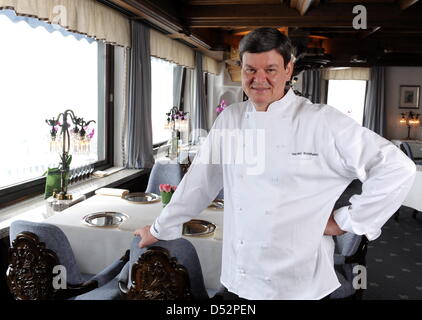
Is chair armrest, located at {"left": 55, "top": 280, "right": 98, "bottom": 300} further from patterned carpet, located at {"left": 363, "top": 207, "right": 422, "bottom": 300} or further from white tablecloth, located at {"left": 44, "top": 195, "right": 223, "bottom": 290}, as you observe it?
patterned carpet, located at {"left": 363, "top": 207, "right": 422, "bottom": 300}

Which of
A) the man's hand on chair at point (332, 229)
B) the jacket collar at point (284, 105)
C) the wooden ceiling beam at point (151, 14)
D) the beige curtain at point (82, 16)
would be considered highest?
the wooden ceiling beam at point (151, 14)

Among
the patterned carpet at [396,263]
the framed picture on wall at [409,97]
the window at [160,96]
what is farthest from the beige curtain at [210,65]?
the patterned carpet at [396,263]

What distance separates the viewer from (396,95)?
372 inches

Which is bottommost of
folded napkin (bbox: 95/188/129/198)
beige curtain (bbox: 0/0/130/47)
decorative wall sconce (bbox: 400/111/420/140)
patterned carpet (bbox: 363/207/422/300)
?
patterned carpet (bbox: 363/207/422/300)

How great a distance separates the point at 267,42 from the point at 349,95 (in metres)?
9.13

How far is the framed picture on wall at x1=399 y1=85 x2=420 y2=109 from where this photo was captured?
30.6 feet

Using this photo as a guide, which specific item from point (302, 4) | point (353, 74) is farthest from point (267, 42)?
Answer: point (353, 74)

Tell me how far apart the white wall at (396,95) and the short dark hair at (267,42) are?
354 inches

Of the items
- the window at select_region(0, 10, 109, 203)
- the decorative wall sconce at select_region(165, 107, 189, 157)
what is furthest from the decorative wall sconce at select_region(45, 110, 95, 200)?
the decorative wall sconce at select_region(165, 107, 189, 157)

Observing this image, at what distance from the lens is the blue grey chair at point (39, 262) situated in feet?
5.94

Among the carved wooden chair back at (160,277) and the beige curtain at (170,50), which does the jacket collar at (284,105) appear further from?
the beige curtain at (170,50)

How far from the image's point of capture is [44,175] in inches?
127

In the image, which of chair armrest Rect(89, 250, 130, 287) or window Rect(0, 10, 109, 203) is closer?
chair armrest Rect(89, 250, 130, 287)

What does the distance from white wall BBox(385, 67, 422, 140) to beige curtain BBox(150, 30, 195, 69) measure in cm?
490
